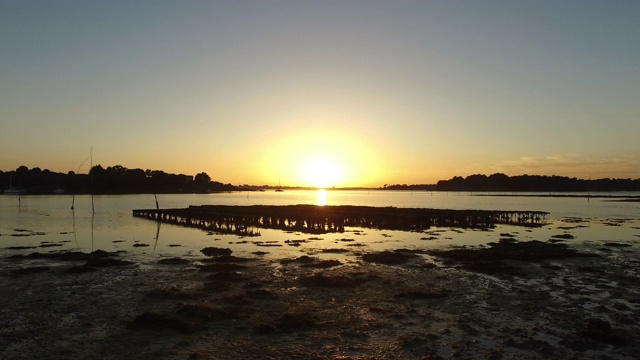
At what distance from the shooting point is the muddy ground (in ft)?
33.1

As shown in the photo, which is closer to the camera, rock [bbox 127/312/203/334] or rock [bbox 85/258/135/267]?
rock [bbox 127/312/203/334]

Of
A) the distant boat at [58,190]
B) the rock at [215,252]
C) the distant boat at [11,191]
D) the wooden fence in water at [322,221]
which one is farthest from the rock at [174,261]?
the distant boat at [58,190]

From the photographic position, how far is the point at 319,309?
13406mm

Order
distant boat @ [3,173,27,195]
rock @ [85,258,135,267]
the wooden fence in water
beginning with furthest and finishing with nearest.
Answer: distant boat @ [3,173,27,195]
the wooden fence in water
rock @ [85,258,135,267]

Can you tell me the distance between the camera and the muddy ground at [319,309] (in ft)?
33.1

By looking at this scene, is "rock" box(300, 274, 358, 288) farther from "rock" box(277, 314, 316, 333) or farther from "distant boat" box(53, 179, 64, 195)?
"distant boat" box(53, 179, 64, 195)

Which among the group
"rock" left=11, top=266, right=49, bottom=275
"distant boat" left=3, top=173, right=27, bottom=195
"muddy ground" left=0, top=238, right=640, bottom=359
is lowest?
"muddy ground" left=0, top=238, right=640, bottom=359

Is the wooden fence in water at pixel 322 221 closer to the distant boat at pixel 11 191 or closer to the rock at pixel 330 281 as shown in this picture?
the rock at pixel 330 281

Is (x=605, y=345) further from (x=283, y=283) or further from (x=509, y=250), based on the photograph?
(x=509, y=250)

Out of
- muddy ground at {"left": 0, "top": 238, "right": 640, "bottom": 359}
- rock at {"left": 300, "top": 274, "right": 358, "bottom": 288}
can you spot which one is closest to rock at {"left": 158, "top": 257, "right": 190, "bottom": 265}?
muddy ground at {"left": 0, "top": 238, "right": 640, "bottom": 359}

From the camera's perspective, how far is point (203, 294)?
602 inches

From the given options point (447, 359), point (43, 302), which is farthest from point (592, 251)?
point (43, 302)

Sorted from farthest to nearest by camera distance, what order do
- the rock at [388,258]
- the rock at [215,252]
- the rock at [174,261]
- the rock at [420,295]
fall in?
the rock at [215,252]
the rock at [388,258]
the rock at [174,261]
the rock at [420,295]

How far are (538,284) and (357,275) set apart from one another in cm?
713
